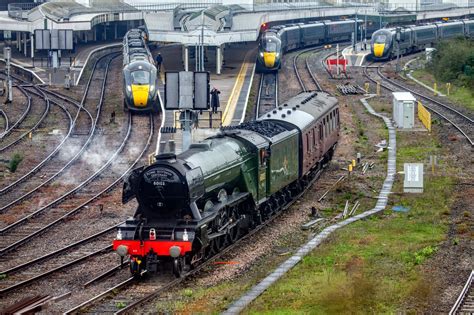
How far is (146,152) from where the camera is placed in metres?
43.7

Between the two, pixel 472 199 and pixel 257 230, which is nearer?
pixel 257 230

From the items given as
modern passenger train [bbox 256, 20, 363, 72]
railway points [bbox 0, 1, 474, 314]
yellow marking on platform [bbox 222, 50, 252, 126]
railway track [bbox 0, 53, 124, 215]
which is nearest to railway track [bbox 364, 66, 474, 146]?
railway points [bbox 0, 1, 474, 314]

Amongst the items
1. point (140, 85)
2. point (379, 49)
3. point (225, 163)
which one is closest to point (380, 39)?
point (379, 49)

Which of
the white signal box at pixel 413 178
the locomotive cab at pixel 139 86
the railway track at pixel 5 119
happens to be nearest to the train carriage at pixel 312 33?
the locomotive cab at pixel 139 86

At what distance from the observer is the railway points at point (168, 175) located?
24.0 meters

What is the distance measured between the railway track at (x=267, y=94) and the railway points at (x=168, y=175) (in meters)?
0.18

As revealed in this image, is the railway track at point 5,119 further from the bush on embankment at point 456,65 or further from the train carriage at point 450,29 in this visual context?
the train carriage at point 450,29

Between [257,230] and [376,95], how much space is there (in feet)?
114

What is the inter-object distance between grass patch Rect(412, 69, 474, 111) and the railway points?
2.02 metres

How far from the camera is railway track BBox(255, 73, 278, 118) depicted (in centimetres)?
5556

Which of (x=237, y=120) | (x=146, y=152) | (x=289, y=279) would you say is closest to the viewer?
(x=289, y=279)

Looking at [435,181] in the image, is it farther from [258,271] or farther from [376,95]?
[376,95]

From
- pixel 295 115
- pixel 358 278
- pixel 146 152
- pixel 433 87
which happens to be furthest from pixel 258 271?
pixel 433 87

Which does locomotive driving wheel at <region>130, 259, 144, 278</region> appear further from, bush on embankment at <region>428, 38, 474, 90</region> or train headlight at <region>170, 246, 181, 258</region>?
bush on embankment at <region>428, 38, 474, 90</region>
